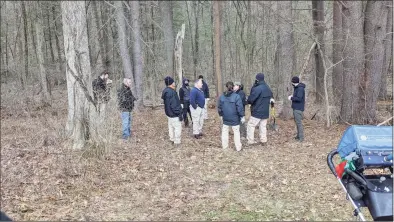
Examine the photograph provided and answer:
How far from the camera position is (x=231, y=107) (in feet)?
33.3

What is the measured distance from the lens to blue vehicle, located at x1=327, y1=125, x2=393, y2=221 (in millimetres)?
4410

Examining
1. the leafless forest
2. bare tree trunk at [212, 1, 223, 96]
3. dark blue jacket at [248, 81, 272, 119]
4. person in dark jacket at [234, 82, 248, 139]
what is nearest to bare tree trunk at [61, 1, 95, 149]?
the leafless forest

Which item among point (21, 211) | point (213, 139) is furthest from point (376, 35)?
point (21, 211)

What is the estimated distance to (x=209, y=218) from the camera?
6.30m

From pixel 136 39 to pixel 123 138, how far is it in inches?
313

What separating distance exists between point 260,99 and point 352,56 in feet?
15.0

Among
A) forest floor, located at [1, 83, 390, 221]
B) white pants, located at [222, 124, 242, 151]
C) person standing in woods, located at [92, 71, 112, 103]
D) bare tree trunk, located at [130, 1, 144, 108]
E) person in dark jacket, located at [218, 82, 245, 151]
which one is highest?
bare tree trunk, located at [130, 1, 144, 108]

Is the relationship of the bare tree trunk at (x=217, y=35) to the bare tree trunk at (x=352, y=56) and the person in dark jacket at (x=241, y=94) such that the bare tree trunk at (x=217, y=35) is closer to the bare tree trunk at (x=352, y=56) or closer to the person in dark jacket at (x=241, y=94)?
the person in dark jacket at (x=241, y=94)

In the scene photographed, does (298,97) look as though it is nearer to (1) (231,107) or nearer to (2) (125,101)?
(1) (231,107)

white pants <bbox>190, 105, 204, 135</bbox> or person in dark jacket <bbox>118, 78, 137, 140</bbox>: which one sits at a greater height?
person in dark jacket <bbox>118, 78, 137, 140</bbox>

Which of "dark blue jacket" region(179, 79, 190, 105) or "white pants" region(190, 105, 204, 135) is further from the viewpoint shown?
"dark blue jacket" region(179, 79, 190, 105)

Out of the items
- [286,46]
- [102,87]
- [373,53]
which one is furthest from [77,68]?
[373,53]

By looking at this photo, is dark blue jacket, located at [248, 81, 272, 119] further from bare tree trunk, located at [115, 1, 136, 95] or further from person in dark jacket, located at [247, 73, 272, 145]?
bare tree trunk, located at [115, 1, 136, 95]

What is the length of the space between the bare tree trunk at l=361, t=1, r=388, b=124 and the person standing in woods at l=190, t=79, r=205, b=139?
571cm
